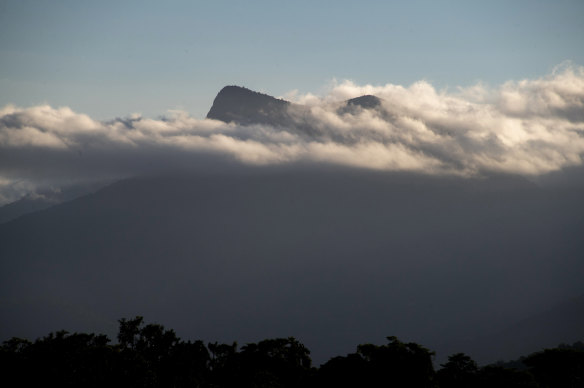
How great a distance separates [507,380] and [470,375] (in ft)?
20.1

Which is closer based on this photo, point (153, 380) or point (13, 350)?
point (153, 380)

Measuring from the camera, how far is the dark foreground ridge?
7569 centimetres

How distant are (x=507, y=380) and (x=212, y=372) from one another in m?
44.9

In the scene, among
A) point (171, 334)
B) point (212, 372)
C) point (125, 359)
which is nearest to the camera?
point (125, 359)

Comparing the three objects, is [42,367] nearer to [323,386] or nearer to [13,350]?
[13,350]

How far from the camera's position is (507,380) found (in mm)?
78125

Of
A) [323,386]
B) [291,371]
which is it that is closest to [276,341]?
[291,371]

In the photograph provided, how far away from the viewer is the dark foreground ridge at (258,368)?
75688 millimetres

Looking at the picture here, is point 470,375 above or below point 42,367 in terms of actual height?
below

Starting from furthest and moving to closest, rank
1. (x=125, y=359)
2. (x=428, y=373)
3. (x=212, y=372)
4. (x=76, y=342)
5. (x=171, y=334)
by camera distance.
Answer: (x=171, y=334)
(x=212, y=372)
(x=76, y=342)
(x=125, y=359)
(x=428, y=373)

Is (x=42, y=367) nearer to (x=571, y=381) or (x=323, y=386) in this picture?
(x=323, y=386)

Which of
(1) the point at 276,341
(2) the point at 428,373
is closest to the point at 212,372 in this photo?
(1) the point at 276,341

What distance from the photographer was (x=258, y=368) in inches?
3578

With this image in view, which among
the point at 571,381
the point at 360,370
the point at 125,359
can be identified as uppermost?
the point at 125,359
